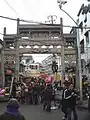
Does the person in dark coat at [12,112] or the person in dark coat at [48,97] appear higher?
the person in dark coat at [12,112]

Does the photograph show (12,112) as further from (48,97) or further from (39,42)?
(39,42)

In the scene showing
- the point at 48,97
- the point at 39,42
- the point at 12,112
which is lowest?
the point at 48,97

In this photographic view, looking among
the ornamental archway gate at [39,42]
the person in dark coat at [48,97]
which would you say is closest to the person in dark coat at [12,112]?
the person in dark coat at [48,97]

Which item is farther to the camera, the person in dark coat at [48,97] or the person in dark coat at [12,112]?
the person in dark coat at [48,97]

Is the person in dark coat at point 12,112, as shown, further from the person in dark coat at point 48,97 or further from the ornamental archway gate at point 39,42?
the ornamental archway gate at point 39,42

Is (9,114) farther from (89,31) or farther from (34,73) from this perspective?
(34,73)

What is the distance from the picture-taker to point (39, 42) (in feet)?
104

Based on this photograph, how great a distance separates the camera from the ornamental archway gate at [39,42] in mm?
31828

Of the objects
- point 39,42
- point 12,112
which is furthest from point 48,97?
point 39,42

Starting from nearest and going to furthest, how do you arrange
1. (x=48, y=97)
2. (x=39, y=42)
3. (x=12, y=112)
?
(x=12, y=112), (x=48, y=97), (x=39, y=42)

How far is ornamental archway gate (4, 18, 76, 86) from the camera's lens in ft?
104

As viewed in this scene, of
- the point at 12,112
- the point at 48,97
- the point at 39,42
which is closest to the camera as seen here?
the point at 12,112

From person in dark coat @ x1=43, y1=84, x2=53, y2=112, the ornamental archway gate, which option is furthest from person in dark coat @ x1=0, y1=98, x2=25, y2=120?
the ornamental archway gate

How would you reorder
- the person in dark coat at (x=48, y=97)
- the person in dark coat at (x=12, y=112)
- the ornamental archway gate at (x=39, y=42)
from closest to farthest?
the person in dark coat at (x=12, y=112), the person in dark coat at (x=48, y=97), the ornamental archway gate at (x=39, y=42)
